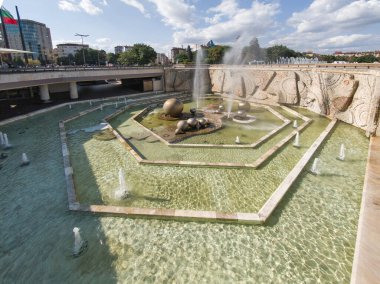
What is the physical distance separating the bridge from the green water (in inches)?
509

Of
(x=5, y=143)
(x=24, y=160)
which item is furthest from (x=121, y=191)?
(x=5, y=143)

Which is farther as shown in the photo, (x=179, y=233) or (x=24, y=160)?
(x=24, y=160)

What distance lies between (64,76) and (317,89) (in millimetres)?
26841

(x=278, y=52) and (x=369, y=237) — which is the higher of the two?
(x=278, y=52)

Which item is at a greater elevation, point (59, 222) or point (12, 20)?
point (12, 20)

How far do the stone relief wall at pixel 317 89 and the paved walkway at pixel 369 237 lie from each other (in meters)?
7.34

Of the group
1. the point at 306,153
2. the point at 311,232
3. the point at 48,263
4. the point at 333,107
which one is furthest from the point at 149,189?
the point at 333,107

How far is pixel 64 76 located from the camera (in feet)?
83.6

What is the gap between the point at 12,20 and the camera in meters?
28.0

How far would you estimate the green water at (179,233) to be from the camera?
5.31 metres

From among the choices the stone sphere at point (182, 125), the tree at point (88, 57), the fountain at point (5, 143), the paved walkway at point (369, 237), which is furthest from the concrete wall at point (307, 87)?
the tree at point (88, 57)

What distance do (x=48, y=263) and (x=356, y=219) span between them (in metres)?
8.95

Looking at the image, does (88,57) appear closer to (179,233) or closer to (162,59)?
(162,59)

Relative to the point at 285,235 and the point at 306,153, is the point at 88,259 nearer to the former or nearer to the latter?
the point at 285,235
